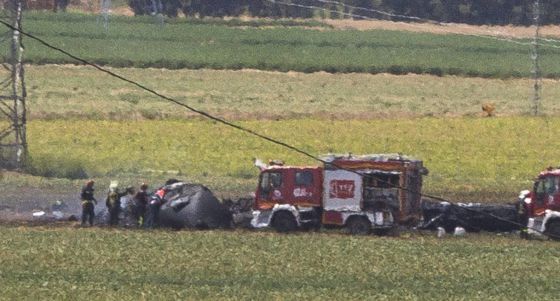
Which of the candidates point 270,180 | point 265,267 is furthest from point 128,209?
point 265,267

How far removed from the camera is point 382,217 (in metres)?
34.7

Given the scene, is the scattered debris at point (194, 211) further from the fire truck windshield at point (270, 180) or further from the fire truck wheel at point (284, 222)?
the fire truck wheel at point (284, 222)

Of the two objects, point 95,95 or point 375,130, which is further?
point 95,95

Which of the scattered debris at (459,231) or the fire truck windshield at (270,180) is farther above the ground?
the fire truck windshield at (270,180)

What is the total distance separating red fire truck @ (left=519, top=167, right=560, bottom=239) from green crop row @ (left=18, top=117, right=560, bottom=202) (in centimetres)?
657

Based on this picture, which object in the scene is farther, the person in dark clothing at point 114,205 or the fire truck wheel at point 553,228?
the person in dark clothing at point 114,205

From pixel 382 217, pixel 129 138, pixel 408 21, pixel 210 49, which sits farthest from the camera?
Result: pixel 408 21

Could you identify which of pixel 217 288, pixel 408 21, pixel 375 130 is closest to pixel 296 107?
pixel 375 130

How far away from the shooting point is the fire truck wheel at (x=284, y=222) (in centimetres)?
3525

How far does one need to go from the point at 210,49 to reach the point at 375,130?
3407cm

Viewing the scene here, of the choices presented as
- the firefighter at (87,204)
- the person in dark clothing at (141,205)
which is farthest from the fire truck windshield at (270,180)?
the firefighter at (87,204)

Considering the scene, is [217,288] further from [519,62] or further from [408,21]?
[408,21]

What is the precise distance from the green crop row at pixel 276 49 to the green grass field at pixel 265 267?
46.8 metres

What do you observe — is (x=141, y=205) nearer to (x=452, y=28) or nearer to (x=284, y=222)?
(x=284, y=222)
